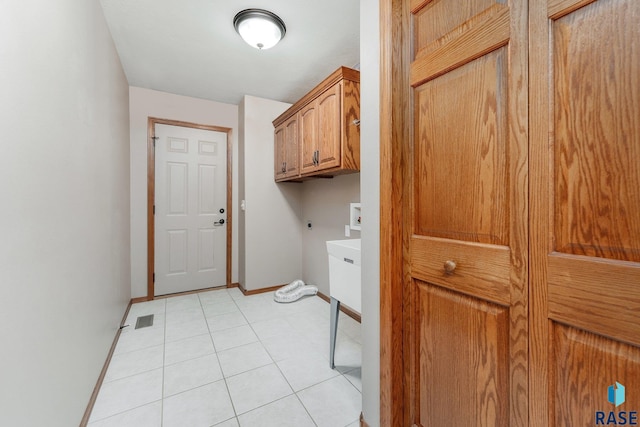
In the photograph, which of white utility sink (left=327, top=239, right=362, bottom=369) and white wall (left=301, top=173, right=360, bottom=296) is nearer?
white utility sink (left=327, top=239, right=362, bottom=369)

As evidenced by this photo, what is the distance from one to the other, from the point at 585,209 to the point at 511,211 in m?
0.16

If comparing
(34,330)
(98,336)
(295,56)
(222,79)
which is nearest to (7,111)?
(34,330)

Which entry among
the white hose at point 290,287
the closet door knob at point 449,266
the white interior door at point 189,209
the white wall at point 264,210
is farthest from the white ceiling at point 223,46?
the white hose at point 290,287

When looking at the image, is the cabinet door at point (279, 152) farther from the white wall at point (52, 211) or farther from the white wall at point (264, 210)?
the white wall at point (52, 211)

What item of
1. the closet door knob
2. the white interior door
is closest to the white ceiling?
the white interior door

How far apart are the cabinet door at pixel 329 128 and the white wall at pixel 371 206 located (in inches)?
40.3

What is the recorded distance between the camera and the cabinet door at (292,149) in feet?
9.61

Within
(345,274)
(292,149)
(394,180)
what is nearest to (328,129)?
(292,149)

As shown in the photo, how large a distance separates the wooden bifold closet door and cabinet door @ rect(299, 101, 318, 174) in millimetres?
1517

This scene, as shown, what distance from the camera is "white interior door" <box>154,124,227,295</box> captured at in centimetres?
328

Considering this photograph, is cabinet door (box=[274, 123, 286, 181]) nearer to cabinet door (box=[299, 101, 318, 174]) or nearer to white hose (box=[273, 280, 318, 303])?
cabinet door (box=[299, 101, 318, 174])

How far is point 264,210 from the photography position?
3467mm

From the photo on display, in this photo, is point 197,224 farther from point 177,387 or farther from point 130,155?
point 177,387

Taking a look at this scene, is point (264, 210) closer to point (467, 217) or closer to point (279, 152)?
point (279, 152)
